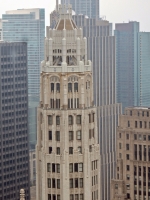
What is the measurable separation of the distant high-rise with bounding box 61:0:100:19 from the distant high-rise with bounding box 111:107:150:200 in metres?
37.6

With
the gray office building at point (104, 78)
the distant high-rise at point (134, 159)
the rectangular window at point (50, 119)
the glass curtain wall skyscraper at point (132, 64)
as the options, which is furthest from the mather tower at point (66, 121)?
the glass curtain wall skyscraper at point (132, 64)

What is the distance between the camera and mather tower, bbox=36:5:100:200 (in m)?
43.3

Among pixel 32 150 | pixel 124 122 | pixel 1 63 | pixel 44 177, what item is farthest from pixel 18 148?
pixel 44 177

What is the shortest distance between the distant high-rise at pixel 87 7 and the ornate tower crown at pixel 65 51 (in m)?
92.2

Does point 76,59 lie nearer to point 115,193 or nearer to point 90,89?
point 90,89

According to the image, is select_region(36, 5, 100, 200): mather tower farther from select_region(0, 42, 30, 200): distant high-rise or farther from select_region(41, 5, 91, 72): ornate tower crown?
select_region(0, 42, 30, 200): distant high-rise

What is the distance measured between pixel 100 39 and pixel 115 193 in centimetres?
4469

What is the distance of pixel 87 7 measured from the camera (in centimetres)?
14700

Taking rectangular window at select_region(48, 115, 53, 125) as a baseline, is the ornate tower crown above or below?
above

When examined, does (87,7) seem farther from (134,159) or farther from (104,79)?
(134,159)

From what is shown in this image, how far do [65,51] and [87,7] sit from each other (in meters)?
104

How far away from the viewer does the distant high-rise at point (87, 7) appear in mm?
138750

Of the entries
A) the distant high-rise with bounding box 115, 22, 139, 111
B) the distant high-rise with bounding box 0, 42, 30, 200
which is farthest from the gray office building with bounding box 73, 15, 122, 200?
the distant high-rise with bounding box 0, 42, 30, 200

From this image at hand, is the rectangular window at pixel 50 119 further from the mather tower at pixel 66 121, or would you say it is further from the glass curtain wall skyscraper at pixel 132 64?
the glass curtain wall skyscraper at pixel 132 64
